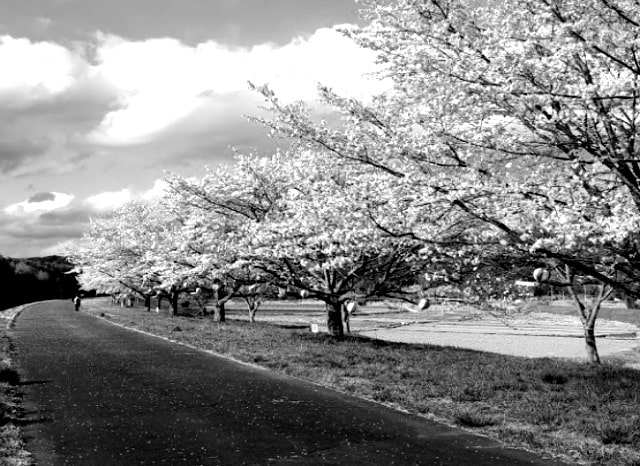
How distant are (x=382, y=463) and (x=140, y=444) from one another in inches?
116

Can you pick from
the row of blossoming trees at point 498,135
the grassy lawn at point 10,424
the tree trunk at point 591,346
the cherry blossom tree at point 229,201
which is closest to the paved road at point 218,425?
the grassy lawn at point 10,424

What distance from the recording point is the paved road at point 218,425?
647 centimetres

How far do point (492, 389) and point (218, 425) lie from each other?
497 centimetres

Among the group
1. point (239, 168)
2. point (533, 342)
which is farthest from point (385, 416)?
point (533, 342)

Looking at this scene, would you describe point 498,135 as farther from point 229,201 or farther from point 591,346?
point 229,201

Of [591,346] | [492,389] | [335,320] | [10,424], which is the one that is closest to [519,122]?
→ [492,389]

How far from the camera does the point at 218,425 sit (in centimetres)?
792

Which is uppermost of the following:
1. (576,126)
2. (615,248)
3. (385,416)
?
(576,126)

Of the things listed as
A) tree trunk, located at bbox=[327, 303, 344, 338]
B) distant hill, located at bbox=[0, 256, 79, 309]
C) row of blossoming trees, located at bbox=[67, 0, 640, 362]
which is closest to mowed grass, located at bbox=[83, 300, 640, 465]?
row of blossoming trees, located at bbox=[67, 0, 640, 362]

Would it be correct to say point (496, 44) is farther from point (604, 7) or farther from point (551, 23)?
point (604, 7)

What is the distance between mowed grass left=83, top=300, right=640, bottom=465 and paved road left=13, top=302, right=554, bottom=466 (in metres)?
0.58

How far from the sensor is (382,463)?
6.15 m

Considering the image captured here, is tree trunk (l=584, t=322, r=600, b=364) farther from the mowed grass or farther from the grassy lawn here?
the grassy lawn

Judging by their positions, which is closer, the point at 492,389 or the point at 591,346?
the point at 492,389
